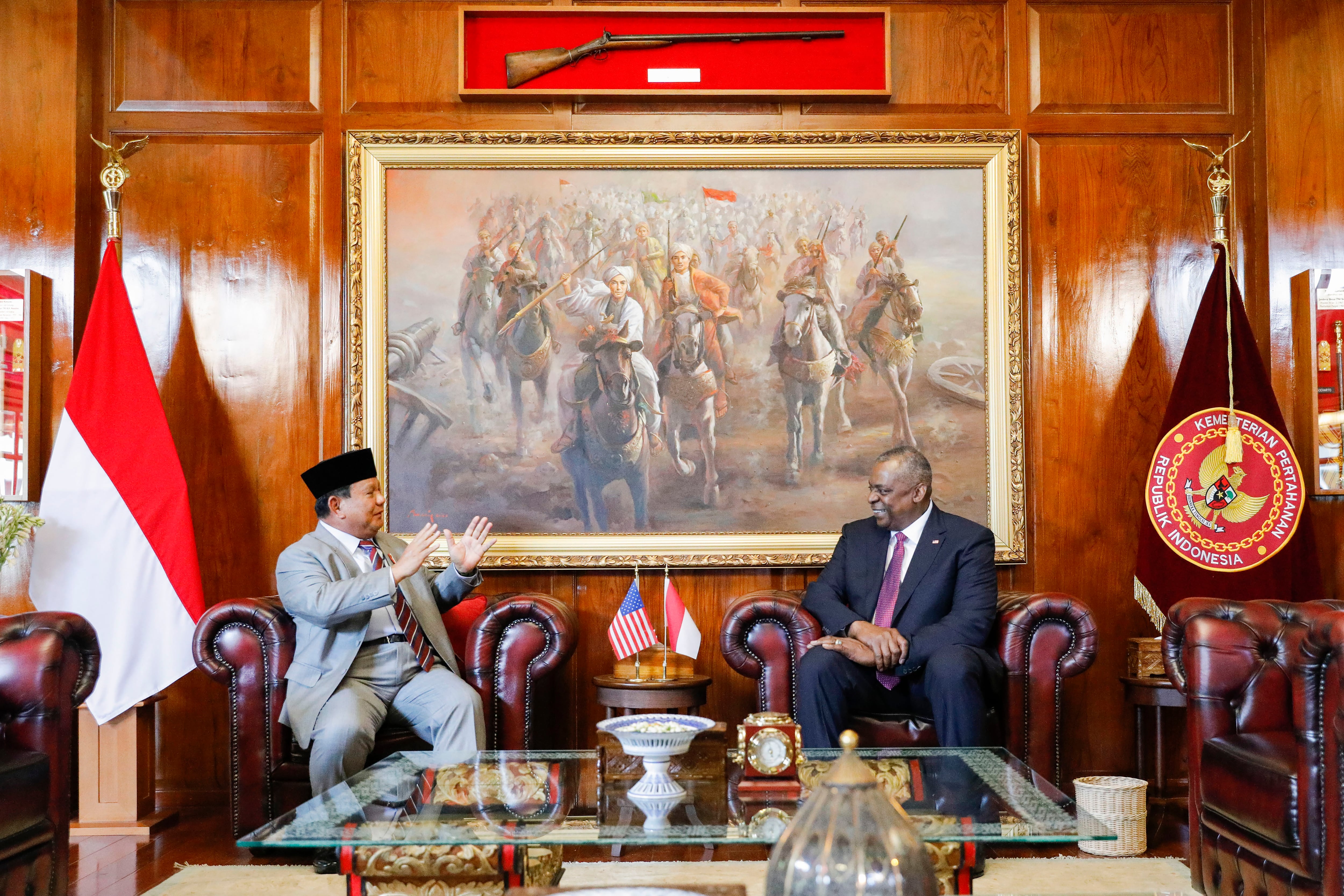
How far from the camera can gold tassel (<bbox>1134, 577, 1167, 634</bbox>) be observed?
442 cm

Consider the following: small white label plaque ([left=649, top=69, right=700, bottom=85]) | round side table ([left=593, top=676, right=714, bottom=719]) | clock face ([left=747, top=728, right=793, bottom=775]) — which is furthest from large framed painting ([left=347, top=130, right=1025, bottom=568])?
clock face ([left=747, top=728, right=793, bottom=775])

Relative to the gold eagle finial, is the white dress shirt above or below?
below

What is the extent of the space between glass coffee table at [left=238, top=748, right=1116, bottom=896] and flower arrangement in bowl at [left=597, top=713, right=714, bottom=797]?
0.16 feet

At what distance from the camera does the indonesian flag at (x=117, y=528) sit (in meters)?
4.17

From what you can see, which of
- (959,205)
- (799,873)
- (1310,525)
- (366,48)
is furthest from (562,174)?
(799,873)

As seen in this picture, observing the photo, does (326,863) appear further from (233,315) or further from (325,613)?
(233,315)

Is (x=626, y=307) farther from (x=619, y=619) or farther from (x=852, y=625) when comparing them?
(x=852, y=625)

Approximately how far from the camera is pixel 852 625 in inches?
158

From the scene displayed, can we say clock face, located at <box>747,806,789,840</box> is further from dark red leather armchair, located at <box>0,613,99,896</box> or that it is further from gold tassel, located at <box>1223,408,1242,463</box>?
gold tassel, located at <box>1223,408,1242,463</box>

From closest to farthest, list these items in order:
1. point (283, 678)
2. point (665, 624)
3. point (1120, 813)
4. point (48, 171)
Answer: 1. point (1120, 813)
2. point (283, 678)
3. point (665, 624)
4. point (48, 171)

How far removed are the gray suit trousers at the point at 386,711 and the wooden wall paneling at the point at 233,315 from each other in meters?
1.09

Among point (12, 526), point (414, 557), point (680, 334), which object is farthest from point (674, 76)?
point (12, 526)

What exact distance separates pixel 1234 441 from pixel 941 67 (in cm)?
192

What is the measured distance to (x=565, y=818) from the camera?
249 centimetres
